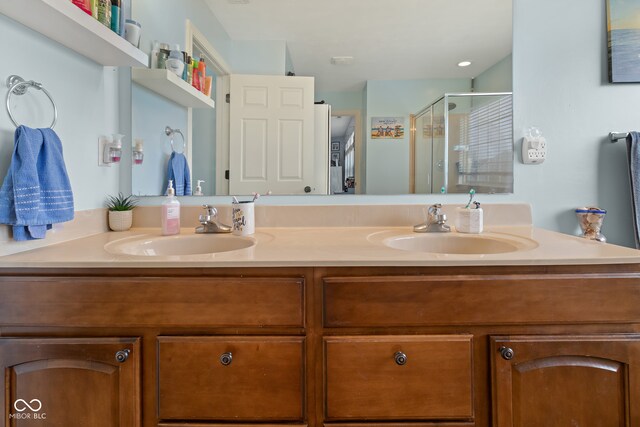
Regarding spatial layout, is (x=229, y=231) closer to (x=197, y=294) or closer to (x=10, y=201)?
(x=197, y=294)

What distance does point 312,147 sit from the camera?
1396 mm

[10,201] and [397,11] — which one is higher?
[397,11]

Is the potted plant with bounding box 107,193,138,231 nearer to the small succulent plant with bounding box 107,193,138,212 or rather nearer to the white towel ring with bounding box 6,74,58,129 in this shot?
the small succulent plant with bounding box 107,193,138,212

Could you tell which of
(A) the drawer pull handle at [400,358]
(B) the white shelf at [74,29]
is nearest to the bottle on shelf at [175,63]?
(B) the white shelf at [74,29]

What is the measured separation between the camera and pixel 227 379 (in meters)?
0.83

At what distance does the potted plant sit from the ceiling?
85cm

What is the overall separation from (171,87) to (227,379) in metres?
1.19

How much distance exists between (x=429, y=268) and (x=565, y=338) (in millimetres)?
→ 395

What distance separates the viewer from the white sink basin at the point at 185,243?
1165mm

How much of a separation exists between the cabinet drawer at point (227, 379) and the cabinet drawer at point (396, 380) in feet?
0.36

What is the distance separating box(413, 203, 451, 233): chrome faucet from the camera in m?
1.30

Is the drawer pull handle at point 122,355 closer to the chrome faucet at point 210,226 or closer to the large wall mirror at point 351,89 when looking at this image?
the chrome faucet at point 210,226

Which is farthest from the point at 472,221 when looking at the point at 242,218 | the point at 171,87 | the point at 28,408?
the point at 28,408

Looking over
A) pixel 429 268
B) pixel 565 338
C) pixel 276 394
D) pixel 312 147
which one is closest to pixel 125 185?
pixel 312 147
